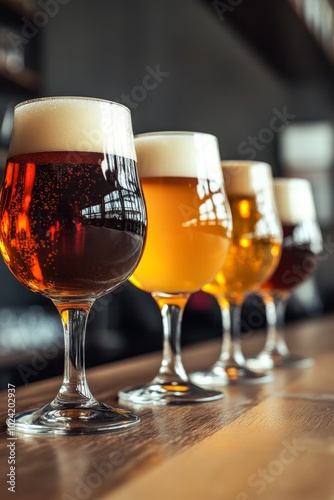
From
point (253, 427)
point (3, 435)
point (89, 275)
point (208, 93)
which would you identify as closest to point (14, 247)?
point (89, 275)

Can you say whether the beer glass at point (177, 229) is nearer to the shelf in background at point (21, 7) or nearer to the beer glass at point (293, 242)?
the beer glass at point (293, 242)

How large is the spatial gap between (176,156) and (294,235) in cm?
51

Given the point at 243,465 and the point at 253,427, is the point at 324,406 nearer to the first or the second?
the point at 253,427

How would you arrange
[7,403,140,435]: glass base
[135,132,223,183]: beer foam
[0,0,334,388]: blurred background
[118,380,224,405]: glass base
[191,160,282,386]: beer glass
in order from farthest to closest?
1. [0,0,334,388]: blurred background
2. [191,160,282,386]: beer glass
3. [135,132,223,183]: beer foam
4. [118,380,224,405]: glass base
5. [7,403,140,435]: glass base

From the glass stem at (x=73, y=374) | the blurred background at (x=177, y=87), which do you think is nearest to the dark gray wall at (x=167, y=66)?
the blurred background at (x=177, y=87)

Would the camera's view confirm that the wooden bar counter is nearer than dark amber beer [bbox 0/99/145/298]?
Yes

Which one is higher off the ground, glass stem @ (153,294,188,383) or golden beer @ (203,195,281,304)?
golden beer @ (203,195,281,304)

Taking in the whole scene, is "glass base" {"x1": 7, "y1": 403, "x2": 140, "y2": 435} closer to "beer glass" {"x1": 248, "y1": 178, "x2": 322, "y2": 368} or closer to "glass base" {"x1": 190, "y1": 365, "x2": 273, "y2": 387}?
"glass base" {"x1": 190, "y1": 365, "x2": 273, "y2": 387}

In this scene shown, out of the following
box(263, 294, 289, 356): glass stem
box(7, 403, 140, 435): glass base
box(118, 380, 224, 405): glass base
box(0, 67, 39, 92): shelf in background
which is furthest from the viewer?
box(0, 67, 39, 92): shelf in background

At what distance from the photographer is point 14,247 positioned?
2.45 feet

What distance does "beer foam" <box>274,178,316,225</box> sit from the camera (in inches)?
55.4

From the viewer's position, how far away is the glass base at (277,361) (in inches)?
49.3

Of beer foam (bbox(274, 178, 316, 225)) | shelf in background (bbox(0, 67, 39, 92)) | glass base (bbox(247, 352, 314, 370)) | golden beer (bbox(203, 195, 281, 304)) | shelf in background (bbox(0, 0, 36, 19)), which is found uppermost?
shelf in background (bbox(0, 0, 36, 19))

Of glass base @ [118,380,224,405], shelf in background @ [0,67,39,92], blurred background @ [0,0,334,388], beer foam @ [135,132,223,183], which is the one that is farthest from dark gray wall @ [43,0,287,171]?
glass base @ [118,380,224,405]
